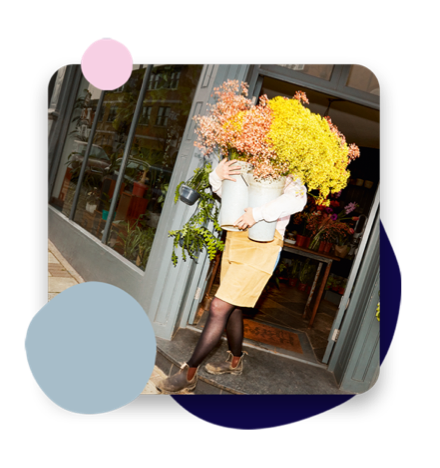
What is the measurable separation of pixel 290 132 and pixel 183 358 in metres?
1.28

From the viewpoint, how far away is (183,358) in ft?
6.89

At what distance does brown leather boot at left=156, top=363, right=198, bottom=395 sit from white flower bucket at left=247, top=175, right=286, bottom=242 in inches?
31.6

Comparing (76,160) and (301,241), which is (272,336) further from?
(76,160)

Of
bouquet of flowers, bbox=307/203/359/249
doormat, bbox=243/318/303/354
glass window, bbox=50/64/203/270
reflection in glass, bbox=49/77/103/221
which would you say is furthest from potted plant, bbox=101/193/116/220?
bouquet of flowers, bbox=307/203/359/249

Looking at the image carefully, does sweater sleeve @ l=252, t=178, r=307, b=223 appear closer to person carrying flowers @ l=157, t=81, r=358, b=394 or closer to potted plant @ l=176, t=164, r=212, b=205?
person carrying flowers @ l=157, t=81, r=358, b=394

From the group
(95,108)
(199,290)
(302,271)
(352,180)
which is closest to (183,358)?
(199,290)

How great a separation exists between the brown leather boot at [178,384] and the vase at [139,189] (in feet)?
3.20

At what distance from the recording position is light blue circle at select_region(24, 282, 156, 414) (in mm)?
1673

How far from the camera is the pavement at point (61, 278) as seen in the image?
185cm

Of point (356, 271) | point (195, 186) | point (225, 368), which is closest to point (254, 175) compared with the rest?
point (195, 186)

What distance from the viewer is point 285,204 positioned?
1896 millimetres

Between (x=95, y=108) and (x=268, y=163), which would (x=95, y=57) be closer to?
(x=95, y=108)

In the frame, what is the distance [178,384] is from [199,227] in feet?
2.73

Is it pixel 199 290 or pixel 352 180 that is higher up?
pixel 352 180
